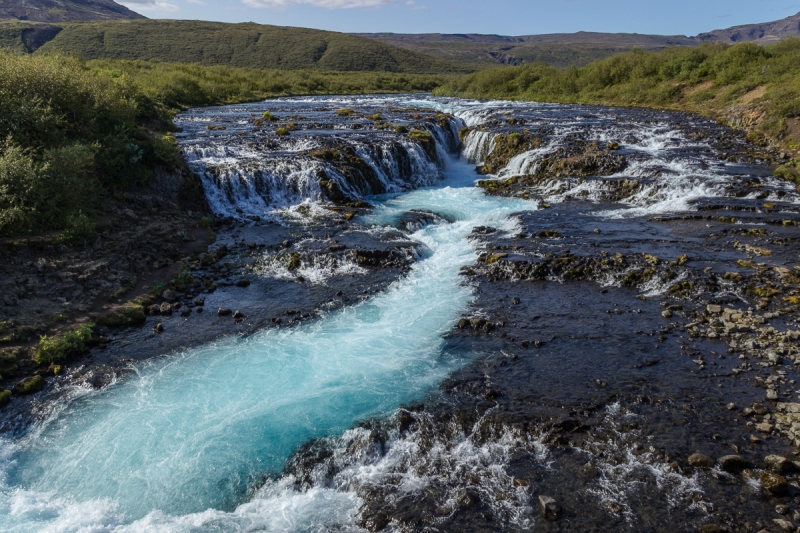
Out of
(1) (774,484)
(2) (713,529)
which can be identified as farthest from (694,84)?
(2) (713,529)

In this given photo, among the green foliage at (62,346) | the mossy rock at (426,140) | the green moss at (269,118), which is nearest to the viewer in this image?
the green foliage at (62,346)

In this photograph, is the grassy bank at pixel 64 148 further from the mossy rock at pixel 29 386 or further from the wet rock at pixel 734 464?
the wet rock at pixel 734 464

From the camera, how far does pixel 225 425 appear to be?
1145cm

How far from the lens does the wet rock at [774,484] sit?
862cm

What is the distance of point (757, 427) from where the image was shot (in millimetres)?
10242

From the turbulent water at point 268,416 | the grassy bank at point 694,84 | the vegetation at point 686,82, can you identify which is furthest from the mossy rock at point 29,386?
the vegetation at point 686,82

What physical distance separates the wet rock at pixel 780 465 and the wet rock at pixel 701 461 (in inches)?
40.4

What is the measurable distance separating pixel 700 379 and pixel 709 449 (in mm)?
2703

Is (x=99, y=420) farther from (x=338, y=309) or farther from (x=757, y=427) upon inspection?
(x=757, y=427)

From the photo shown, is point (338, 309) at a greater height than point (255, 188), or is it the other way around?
point (255, 188)

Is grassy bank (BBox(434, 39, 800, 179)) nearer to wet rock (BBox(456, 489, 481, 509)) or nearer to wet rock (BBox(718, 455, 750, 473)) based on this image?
wet rock (BBox(718, 455, 750, 473))

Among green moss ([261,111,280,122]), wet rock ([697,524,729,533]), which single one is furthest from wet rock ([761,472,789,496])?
green moss ([261,111,280,122])

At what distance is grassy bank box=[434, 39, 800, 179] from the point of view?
34.9 metres

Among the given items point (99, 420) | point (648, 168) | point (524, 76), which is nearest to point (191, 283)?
point (99, 420)
